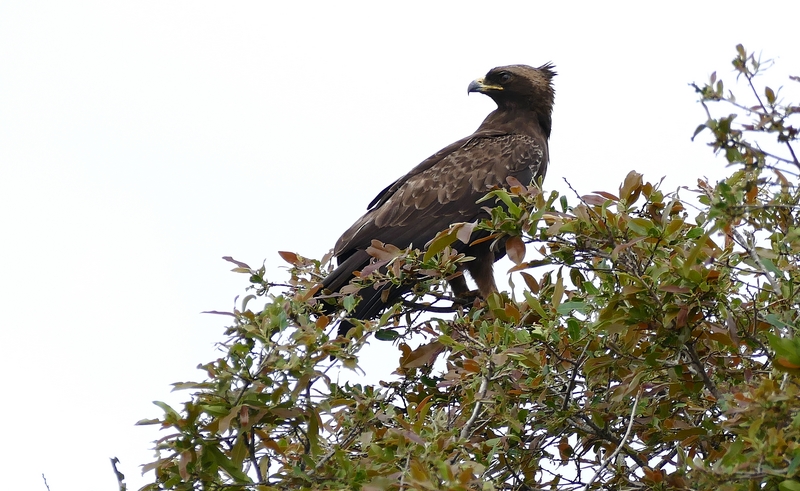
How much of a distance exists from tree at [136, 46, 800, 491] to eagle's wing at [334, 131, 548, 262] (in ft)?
7.90

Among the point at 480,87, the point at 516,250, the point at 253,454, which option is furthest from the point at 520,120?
the point at 253,454

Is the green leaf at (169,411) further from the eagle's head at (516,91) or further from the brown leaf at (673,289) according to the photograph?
the eagle's head at (516,91)

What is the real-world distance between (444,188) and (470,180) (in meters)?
0.22

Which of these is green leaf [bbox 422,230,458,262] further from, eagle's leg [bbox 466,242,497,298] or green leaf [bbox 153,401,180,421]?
eagle's leg [bbox 466,242,497,298]

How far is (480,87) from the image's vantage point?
26.2 feet

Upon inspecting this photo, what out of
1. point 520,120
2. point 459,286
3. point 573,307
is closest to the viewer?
point 573,307

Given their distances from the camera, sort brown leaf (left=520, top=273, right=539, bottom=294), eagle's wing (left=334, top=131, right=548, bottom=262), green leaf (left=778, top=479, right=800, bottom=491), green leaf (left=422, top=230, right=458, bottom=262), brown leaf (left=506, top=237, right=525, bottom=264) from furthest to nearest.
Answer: eagle's wing (left=334, top=131, right=548, bottom=262) < brown leaf (left=520, top=273, right=539, bottom=294) < green leaf (left=422, top=230, right=458, bottom=262) < brown leaf (left=506, top=237, right=525, bottom=264) < green leaf (left=778, top=479, right=800, bottom=491)

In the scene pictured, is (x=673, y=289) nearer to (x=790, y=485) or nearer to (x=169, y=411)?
(x=790, y=485)

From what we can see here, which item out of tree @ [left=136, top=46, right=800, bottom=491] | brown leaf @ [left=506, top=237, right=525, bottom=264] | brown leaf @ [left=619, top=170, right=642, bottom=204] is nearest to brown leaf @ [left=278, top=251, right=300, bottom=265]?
tree @ [left=136, top=46, right=800, bottom=491]

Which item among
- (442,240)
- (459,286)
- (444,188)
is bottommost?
(442,240)

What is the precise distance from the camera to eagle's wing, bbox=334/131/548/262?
674cm

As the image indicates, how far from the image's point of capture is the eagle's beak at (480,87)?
795 centimetres

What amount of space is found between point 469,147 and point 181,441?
502 centimetres

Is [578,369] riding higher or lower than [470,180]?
lower
